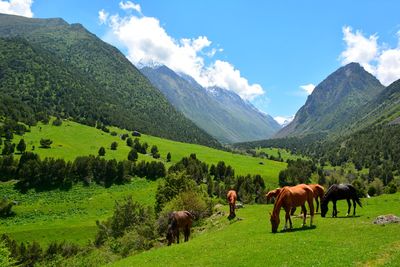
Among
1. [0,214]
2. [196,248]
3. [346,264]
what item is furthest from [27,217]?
[346,264]

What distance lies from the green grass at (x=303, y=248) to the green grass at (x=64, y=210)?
224 ft

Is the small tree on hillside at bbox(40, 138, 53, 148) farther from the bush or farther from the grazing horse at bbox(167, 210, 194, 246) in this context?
the grazing horse at bbox(167, 210, 194, 246)

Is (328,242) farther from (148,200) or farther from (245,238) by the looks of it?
(148,200)

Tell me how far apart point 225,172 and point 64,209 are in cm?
7628

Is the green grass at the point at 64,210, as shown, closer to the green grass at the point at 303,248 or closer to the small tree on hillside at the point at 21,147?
the small tree on hillside at the point at 21,147

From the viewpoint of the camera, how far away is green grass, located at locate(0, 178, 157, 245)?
95.7 m

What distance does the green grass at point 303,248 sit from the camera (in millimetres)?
20906

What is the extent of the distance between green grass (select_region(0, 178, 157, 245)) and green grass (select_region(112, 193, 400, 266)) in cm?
6821

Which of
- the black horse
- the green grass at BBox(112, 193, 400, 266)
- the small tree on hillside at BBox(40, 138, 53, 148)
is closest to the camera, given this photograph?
the green grass at BBox(112, 193, 400, 266)

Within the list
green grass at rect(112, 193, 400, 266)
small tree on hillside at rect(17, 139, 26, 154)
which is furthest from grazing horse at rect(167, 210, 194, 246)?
small tree on hillside at rect(17, 139, 26, 154)

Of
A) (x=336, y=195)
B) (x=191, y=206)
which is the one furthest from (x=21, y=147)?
(x=336, y=195)

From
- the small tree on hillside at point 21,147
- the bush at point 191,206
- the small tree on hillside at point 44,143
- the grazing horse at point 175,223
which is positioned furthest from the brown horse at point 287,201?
the small tree on hillside at point 44,143

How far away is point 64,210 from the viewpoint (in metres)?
116

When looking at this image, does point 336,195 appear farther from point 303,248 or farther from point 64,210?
point 64,210
